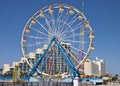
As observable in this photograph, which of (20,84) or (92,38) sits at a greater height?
(92,38)

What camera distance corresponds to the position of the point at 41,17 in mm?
52625

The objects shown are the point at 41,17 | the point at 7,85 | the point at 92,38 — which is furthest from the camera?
the point at 41,17

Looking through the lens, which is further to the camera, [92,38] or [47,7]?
[47,7]

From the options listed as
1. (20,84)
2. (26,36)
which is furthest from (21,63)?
(20,84)

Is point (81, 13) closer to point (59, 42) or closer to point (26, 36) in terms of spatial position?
point (59, 42)

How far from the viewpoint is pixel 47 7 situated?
53.2 m

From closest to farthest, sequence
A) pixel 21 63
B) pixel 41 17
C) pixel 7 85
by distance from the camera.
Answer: pixel 7 85 → pixel 41 17 → pixel 21 63

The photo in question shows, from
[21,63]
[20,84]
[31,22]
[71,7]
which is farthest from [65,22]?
[21,63]

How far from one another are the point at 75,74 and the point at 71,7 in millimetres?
13107

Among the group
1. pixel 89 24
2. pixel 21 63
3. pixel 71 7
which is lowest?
pixel 21 63

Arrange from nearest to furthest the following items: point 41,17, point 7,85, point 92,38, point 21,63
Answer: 1. point 7,85
2. point 92,38
3. point 41,17
4. point 21,63

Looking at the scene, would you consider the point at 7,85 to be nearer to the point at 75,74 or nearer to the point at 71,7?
the point at 75,74

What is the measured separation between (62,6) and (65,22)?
13.0ft

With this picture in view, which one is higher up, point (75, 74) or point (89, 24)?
point (89, 24)
